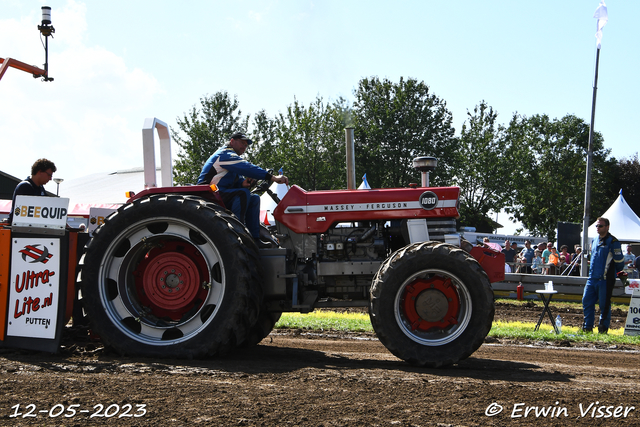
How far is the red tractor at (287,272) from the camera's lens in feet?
15.7

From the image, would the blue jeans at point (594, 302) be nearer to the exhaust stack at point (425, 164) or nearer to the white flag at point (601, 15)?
the exhaust stack at point (425, 164)

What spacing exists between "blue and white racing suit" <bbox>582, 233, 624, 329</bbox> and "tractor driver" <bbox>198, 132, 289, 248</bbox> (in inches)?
229

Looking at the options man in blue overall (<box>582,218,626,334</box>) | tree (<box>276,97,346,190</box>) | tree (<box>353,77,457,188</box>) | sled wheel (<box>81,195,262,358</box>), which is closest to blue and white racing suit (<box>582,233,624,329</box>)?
man in blue overall (<box>582,218,626,334</box>)

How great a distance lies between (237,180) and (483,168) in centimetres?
3727

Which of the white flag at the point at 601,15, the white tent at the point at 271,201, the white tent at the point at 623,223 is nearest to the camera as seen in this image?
the white tent at the point at 271,201

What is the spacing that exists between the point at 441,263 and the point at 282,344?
2304 mm

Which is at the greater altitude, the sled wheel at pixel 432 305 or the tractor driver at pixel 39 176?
the tractor driver at pixel 39 176

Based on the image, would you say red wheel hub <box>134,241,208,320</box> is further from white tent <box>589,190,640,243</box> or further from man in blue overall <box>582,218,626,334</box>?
white tent <box>589,190,640,243</box>

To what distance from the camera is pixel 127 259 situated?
5.14 m

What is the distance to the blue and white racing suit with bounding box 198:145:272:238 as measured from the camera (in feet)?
17.8

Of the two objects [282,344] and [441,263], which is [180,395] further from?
[282,344]

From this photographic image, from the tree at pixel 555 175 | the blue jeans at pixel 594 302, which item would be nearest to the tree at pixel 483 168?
the tree at pixel 555 175

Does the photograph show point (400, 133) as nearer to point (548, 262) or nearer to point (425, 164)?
point (548, 262)

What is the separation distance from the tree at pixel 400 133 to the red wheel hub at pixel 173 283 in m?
34.7
